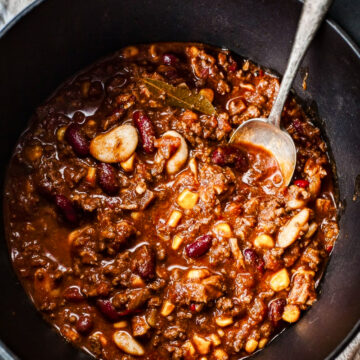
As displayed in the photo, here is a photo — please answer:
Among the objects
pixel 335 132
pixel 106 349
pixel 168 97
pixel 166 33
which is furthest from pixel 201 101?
pixel 106 349

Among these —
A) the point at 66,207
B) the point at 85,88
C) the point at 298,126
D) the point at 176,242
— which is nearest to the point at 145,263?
the point at 176,242

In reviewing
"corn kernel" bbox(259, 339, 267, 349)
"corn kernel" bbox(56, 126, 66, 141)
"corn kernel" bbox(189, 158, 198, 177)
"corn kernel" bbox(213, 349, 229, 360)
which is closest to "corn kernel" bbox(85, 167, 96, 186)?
"corn kernel" bbox(56, 126, 66, 141)

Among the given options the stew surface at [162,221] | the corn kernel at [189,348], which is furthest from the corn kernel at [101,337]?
the corn kernel at [189,348]

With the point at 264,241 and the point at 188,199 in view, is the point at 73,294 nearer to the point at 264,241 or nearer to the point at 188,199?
the point at 188,199

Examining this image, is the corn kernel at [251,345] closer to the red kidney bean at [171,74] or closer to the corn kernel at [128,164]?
the corn kernel at [128,164]

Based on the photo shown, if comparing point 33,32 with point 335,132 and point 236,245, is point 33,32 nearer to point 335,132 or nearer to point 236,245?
point 236,245

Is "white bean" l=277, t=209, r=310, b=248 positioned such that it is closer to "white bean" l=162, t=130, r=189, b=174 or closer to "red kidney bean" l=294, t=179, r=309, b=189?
"red kidney bean" l=294, t=179, r=309, b=189

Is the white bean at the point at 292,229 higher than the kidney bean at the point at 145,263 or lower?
higher
